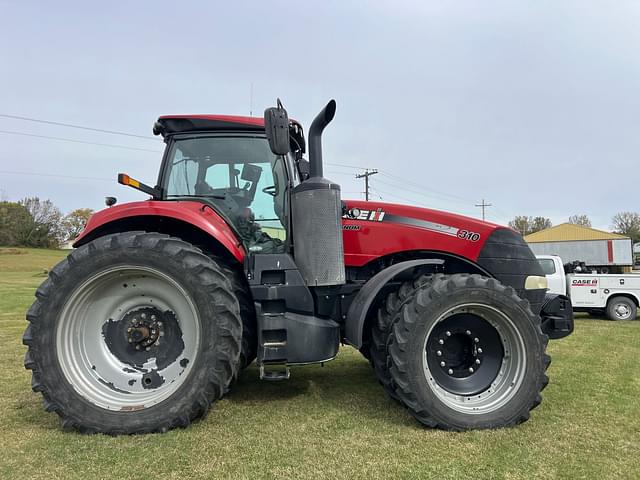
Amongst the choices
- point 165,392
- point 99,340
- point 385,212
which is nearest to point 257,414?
point 165,392

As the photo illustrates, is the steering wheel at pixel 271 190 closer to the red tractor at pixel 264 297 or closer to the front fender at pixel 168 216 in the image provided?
the red tractor at pixel 264 297

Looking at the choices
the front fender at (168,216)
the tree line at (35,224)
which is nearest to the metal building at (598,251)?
the front fender at (168,216)

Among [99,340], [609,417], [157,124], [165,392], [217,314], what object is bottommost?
[609,417]

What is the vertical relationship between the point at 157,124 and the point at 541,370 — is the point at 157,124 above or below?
above

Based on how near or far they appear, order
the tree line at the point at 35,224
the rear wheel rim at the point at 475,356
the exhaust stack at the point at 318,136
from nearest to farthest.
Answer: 1. the rear wheel rim at the point at 475,356
2. the exhaust stack at the point at 318,136
3. the tree line at the point at 35,224

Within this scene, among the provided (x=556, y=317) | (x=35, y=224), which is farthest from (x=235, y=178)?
(x=35, y=224)

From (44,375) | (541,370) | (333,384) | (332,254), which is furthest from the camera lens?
(333,384)

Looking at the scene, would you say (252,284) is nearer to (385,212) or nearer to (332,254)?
(332,254)

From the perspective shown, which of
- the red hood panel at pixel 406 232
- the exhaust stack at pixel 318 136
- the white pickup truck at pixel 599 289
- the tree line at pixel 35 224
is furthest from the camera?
the tree line at pixel 35 224

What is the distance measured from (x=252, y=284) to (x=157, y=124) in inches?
64.5

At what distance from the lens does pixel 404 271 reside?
3.36m

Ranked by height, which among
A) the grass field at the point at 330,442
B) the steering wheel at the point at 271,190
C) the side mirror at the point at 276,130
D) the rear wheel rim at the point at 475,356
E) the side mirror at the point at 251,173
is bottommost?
the grass field at the point at 330,442

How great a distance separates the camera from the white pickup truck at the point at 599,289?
1025cm

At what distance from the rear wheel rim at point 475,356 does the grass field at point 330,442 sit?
289mm
